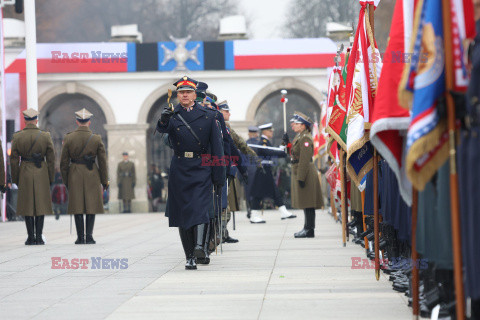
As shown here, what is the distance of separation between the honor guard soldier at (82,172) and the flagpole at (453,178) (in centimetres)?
978

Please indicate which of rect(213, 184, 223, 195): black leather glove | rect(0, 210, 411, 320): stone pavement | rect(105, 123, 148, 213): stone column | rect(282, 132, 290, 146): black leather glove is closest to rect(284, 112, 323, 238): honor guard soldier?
rect(0, 210, 411, 320): stone pavement

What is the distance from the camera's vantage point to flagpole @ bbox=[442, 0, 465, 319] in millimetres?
4723

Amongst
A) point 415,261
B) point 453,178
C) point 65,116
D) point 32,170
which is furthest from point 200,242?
point 65,116

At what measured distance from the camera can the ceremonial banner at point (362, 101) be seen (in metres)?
8.42

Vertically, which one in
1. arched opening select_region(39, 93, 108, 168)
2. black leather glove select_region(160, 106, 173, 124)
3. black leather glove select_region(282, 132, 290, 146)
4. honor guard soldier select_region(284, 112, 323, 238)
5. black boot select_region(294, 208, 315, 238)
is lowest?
black boot select_region(294, 208, 315, 238)

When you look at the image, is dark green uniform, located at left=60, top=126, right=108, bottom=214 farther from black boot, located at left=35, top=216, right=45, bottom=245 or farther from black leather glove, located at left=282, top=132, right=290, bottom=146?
black leather glove, located at left=282, top=132, right=290, bottom=146

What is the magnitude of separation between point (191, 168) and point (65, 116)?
39000 millimetres

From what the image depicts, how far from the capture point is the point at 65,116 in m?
48.1

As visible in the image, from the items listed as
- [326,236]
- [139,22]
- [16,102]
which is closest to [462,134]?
[326,236]

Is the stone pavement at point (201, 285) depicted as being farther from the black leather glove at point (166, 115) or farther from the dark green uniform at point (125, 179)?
the dark green uniform at point (125, 179)

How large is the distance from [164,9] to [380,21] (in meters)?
24.8

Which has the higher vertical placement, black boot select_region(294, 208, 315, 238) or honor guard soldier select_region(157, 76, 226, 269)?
honor guard soldier select_region(157, 76, 226, 269)

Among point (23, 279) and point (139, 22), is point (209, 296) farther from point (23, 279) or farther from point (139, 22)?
point (139, 22)

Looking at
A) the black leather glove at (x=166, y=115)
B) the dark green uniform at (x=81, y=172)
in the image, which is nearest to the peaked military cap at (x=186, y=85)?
the black leather glove at (x=166, y=115)
